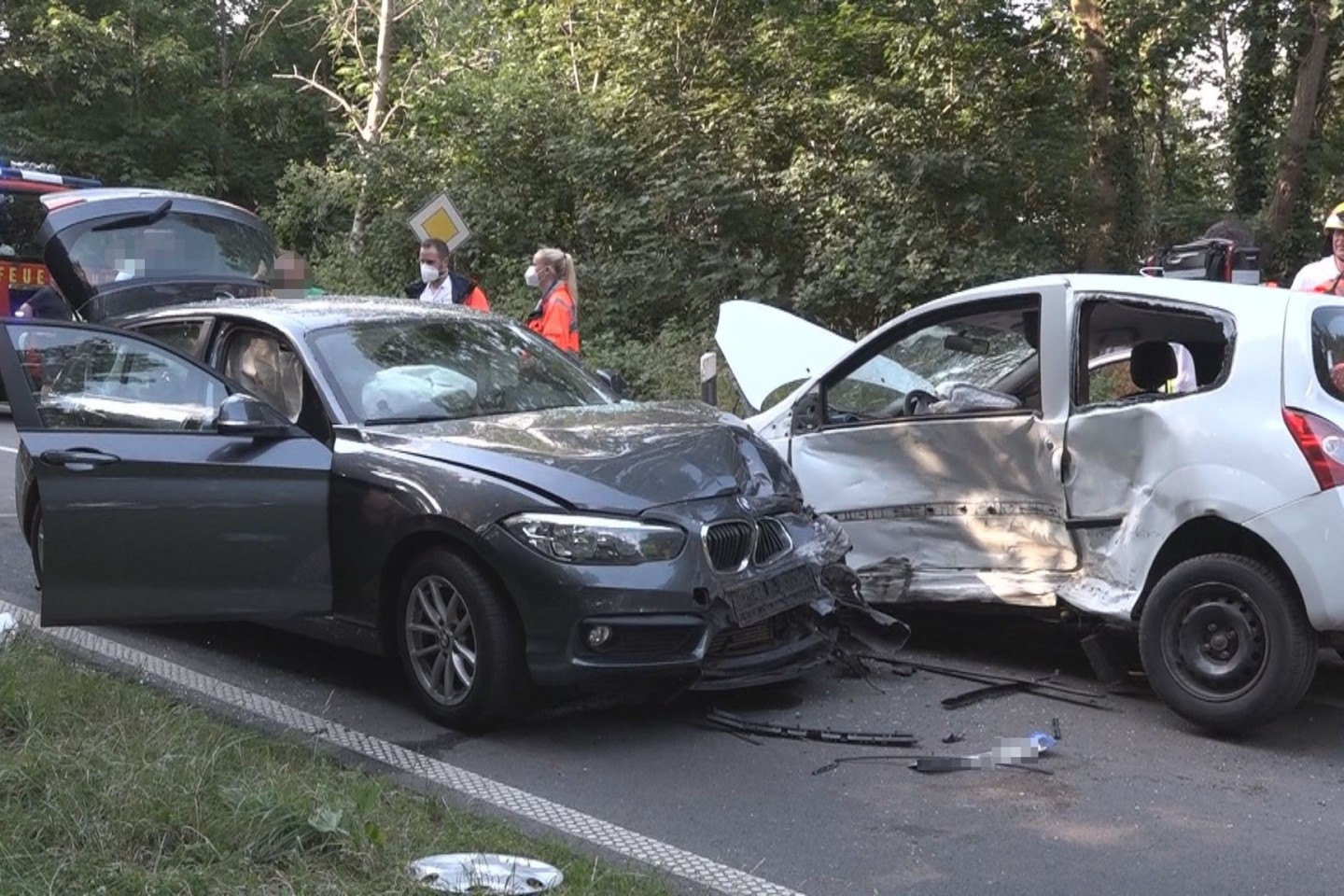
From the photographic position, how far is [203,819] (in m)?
3.95

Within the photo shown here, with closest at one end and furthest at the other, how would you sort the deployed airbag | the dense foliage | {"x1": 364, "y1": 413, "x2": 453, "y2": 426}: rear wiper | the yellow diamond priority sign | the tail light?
the tail light < {"x1": 364, "y1": 413, "x2": 453, "y2": 426}: rear wiper < the deployed airbag < the yellow diamond priority sign < the dense foliage

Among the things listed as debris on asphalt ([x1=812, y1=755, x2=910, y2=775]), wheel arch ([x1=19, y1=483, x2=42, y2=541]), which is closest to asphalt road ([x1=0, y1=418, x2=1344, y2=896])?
debris on asphalt ([x1=812, y1=755, x2=910, y2=775])

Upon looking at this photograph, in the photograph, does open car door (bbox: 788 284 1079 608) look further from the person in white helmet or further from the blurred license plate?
the person in white helmet

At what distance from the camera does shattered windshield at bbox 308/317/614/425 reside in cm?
615

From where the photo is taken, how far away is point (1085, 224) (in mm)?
17484

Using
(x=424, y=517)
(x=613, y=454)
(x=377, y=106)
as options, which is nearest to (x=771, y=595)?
(x=613, y=454)

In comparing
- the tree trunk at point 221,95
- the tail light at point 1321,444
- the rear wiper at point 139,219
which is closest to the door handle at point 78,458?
the tail light at point 1321,444

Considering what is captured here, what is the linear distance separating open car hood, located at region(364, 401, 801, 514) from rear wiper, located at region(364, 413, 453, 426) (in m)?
0.06

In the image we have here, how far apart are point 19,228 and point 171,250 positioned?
6905mm

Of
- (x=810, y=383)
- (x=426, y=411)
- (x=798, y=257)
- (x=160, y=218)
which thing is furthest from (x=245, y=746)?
(x=798, y=257)

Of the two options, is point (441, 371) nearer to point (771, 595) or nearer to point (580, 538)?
point (580, 538)

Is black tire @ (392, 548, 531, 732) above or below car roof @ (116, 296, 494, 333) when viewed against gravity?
below

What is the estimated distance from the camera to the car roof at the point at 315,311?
652cm

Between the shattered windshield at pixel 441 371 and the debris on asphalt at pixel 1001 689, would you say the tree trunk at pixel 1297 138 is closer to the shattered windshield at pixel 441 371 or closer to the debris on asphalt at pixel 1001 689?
the debris on asphalt at pixel 1001 689
